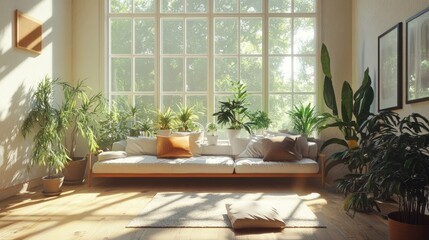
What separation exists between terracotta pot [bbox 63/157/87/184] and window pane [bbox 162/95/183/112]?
1757 millimetres

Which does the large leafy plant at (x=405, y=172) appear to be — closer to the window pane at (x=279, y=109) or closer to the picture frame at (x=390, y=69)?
the picture frame at (x=390, y=69)

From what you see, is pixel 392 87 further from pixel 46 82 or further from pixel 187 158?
pixel 46 82

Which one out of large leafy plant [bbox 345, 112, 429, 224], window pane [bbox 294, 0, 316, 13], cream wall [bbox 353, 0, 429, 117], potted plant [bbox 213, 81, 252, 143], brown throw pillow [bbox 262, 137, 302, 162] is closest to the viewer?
large leafy plant [bbox 345, 112, 429, 224]

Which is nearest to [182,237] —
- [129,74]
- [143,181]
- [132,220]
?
[132,220]

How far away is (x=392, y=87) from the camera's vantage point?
14.3 feet

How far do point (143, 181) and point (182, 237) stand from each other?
9.06 ft

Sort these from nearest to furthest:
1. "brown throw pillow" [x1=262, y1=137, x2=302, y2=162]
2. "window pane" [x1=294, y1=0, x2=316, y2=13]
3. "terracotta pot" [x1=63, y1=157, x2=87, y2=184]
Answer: "brown throw pillow" [x1=262, y1=137, x2=302, y2=162], "terracotta pot" [x1=63, y1=157, x2=87, y2=184], "window pane" [x1=294, y1=0, x2=316, y2=13]

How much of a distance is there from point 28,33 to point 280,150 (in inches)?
157

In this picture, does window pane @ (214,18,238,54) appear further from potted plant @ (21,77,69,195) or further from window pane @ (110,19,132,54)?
potted plant @ (21,77,69,195)

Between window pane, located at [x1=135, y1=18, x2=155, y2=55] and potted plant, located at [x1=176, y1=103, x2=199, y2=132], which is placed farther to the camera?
window pane, located at [x1=135, y1=18, x2=155, y2=55]

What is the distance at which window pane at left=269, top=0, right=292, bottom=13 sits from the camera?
20.7 ft

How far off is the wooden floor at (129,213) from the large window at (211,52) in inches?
58.8

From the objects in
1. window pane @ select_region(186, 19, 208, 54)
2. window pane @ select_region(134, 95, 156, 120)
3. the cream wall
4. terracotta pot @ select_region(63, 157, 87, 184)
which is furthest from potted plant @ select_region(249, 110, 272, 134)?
terracotta pot @ select_region(63, 157, 87, 184)

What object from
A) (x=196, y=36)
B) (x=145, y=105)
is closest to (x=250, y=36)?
(x=196, y=36)
